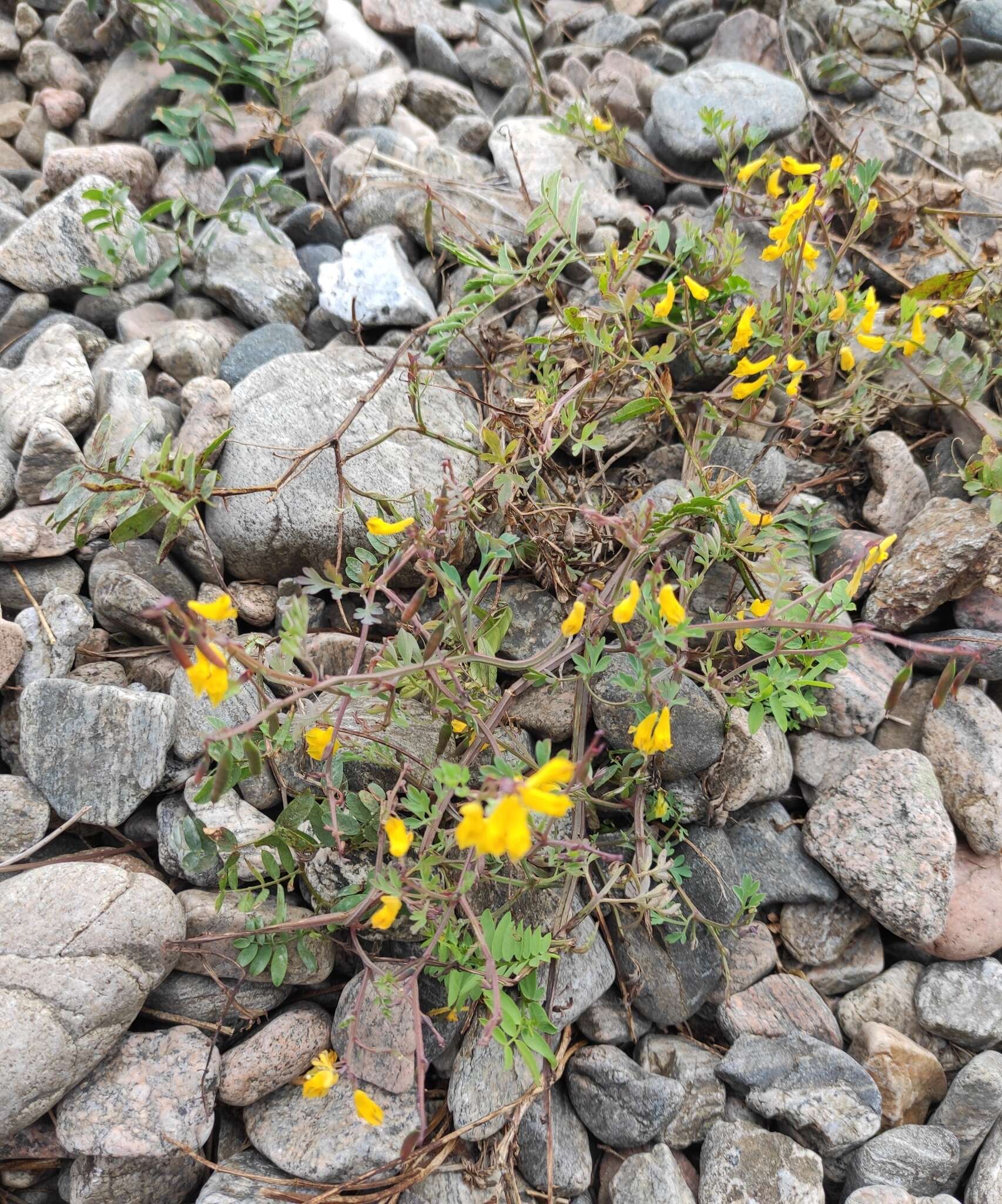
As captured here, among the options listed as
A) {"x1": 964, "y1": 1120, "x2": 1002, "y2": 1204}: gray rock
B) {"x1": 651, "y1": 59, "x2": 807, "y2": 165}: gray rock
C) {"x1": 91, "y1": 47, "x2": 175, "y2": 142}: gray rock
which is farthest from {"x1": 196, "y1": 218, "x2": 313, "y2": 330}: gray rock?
{"x1": 964, "y1": 1120, "x2": 1002, "y2": 1204}: gray rock

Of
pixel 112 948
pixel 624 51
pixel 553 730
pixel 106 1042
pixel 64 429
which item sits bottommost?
pixel 106 1042

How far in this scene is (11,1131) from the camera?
67.7 inches

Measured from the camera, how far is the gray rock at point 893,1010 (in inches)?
84.6

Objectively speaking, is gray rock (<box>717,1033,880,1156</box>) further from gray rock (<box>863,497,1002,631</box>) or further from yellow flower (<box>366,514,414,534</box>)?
yellow flower (<box>366,514,414,534</box>)

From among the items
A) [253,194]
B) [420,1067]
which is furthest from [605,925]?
[253,194]

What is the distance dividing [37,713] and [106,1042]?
718 millimetres

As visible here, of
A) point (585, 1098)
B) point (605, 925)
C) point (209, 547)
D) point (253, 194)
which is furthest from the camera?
point (253, 194)

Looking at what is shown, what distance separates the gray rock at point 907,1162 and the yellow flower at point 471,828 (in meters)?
1.40

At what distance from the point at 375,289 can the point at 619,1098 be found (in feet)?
7.69

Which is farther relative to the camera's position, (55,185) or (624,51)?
(624,51)

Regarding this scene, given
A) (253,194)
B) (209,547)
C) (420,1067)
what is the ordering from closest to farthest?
(420,1067) → (209,547) → (253,194)

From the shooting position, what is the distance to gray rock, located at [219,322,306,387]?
8.88 ft

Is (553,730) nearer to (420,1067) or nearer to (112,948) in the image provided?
(420,1067)

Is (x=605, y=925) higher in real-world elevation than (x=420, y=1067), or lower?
lower
